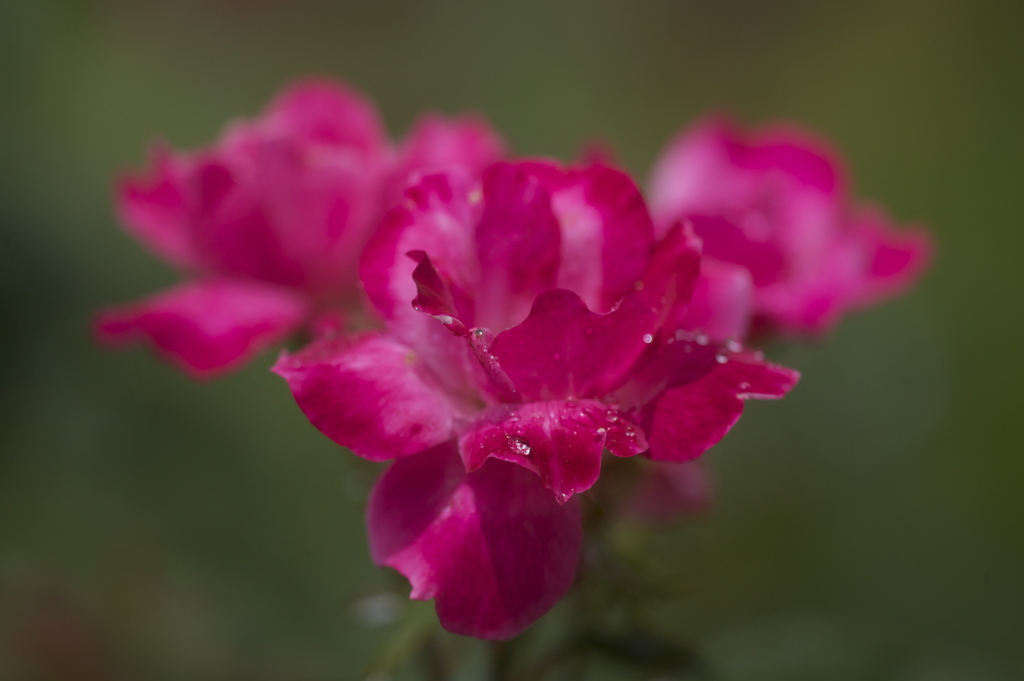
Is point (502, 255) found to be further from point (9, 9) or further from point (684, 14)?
point (684, 14)

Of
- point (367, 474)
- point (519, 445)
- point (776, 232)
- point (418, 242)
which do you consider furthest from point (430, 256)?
point (776, 232)

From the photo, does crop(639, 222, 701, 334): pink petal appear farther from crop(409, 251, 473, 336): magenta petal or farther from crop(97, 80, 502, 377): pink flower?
crop(97, 80, 502, 377): pink flower

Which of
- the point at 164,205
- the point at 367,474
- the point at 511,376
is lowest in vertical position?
the point at 367,474

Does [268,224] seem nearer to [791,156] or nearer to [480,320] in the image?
[480,320]

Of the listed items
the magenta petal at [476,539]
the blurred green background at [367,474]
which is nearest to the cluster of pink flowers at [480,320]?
the magenta petal at [476,539]

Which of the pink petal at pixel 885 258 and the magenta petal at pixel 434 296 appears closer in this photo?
the magenta petal at pixel 434 296

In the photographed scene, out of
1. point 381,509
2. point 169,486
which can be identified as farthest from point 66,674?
point 381,509

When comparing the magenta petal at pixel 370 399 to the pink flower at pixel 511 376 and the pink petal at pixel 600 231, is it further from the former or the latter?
the pink petal at pixel 600 231
